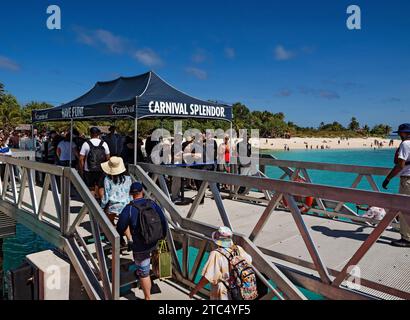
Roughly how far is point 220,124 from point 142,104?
5500 cm

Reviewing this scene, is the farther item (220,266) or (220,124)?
(220,124)

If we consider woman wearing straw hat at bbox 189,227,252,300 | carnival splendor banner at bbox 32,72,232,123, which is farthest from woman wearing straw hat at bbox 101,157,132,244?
woman wearing straw hat at bbox 189,227,252,300

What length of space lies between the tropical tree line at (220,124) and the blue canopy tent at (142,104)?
9760 millimetres

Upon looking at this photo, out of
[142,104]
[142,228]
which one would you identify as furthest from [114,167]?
[142,104]

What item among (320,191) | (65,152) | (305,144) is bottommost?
(320,191)

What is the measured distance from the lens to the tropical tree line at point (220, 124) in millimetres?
45531

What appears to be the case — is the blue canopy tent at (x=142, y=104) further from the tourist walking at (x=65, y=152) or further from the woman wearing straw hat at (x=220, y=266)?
the woman wearing straw hat at (x=220, y=266)

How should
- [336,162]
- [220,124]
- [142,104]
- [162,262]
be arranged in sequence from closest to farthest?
1. [162,262]
2. [142,104]
3. [336,162]
4. [220,124]

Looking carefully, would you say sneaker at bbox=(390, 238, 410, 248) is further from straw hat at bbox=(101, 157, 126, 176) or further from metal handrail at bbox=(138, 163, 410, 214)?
straw hat at bbox=(101, 157, 126, 176)

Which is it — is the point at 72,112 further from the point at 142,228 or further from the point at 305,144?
the point at 305,144

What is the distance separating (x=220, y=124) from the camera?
60500 millimetres

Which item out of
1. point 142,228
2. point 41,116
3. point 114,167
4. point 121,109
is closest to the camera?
point 142,228
